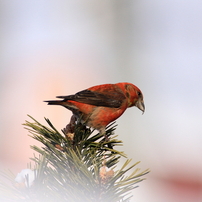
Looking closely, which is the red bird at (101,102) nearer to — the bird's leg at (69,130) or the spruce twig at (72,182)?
the bird's leg at (69,130)

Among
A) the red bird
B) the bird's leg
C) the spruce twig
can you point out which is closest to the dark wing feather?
the red bird

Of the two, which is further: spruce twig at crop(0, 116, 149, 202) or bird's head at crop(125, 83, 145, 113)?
bird's head at crop(125, 83, 145, 113)

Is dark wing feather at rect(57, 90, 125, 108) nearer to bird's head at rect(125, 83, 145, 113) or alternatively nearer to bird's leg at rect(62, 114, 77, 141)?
bird's head at rect(125, 83, 145, 113)

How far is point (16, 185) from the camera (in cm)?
54

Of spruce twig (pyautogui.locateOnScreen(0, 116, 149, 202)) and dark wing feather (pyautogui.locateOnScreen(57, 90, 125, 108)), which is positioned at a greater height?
dark wing feather (pyautogui.locateOnScreen(57, 90, 125, 108))

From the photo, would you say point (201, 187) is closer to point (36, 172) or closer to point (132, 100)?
point (132, 100)

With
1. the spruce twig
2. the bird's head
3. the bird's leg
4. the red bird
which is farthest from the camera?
the bird's head

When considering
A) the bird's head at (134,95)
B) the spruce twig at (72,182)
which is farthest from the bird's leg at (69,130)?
the bird's head at (134,95)

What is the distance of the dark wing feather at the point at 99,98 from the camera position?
1.19 meters

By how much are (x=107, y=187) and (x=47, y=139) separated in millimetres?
240

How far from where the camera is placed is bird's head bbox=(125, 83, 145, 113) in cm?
145

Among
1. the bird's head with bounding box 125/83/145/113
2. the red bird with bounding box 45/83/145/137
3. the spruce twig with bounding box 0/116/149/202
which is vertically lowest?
the spruce twig with bounding box 0/116/149/202

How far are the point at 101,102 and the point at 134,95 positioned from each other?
0.23 meters

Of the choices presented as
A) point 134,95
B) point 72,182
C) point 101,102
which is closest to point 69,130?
point 72,182
